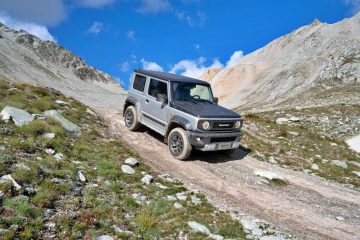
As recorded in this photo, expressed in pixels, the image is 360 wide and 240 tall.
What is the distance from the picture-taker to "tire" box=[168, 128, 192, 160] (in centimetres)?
1195

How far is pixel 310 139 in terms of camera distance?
18391 mm

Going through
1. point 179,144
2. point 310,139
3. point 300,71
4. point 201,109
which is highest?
point 300,71

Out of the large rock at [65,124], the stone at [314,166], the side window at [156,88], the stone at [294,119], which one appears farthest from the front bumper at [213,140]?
the stone at [294,119]

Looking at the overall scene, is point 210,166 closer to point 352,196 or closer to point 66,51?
point 352,196

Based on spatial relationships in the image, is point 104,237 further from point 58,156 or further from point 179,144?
point 179,144

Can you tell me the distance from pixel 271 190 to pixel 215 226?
3.59 m

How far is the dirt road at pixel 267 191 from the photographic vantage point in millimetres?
8352

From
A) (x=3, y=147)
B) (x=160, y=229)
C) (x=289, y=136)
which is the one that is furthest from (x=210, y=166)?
(x=289, y=136)

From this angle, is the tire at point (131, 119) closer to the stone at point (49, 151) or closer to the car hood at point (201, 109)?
the car hood at point (201, 109)

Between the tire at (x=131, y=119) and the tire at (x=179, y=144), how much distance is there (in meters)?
2.72

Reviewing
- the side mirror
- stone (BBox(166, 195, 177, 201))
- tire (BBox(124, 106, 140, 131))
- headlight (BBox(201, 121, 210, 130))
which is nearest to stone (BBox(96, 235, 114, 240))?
stone (BBox(166, 195, 177, 201))

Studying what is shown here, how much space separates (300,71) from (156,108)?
42324 millimetres

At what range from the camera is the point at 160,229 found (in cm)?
691

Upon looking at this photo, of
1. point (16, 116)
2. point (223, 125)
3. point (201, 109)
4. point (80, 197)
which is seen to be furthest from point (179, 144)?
point (16, 116)
